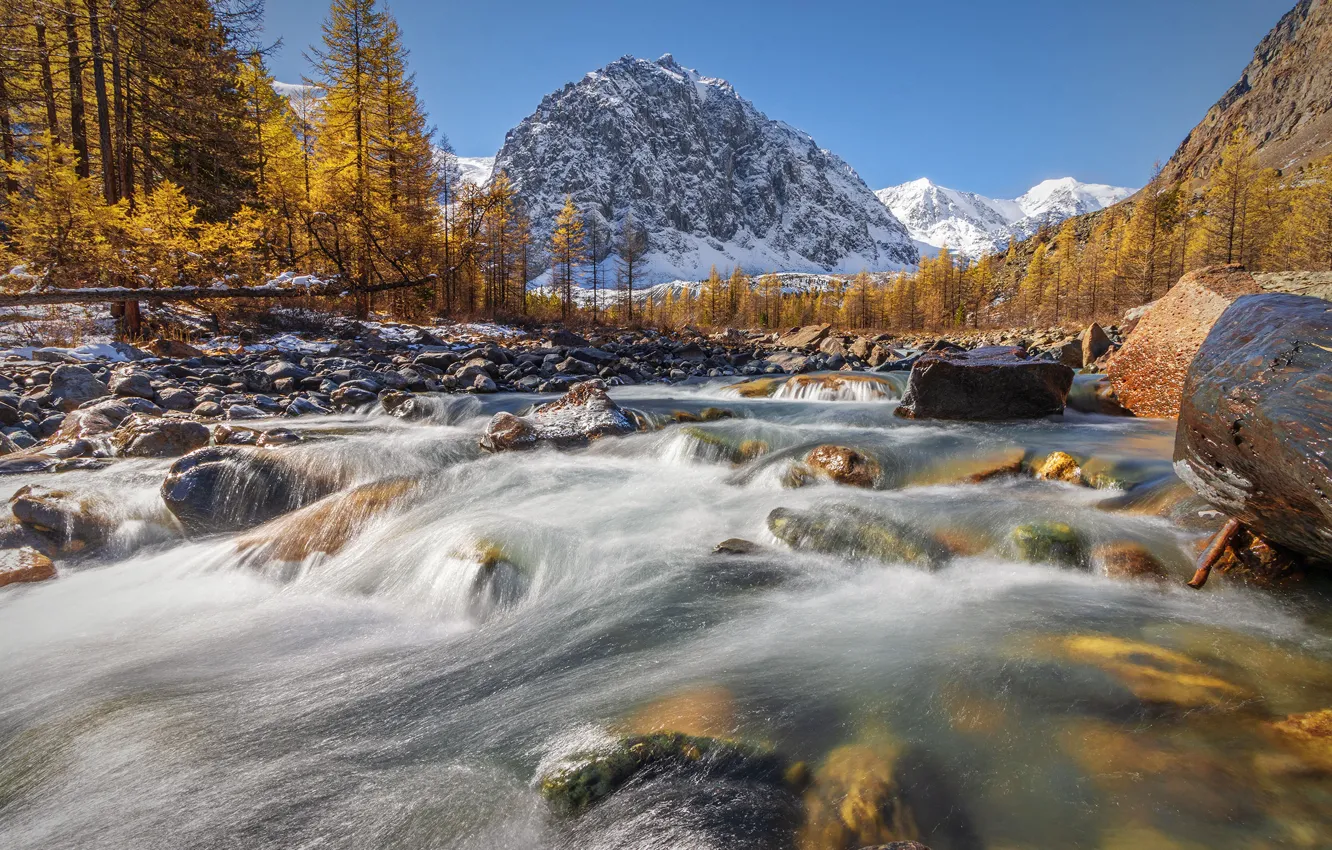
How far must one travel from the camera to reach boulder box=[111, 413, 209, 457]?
5773 millimetres

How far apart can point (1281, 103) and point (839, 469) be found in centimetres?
19529

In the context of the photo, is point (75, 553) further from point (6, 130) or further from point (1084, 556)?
point (6, 130)

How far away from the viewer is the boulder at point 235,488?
15.9ft

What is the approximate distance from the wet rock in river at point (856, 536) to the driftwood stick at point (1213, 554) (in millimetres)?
1304

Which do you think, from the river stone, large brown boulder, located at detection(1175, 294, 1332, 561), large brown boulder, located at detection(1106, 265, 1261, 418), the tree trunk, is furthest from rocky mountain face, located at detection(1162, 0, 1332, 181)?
the tree trunk

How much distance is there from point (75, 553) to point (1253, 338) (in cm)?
799

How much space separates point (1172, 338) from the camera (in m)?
6.93

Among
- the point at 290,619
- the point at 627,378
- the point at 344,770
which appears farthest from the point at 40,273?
the point at 344,770

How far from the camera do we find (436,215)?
74.5 feet

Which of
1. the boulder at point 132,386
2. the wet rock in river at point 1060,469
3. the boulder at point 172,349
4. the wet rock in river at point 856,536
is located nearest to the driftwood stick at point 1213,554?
the wet rock in river at point 856,536

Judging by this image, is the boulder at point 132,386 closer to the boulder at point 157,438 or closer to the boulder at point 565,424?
the boulder at point 157,438

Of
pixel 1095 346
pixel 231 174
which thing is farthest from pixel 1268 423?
pixel 231 174

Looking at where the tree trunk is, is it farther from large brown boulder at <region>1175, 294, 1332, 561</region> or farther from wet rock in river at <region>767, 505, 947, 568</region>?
large brown boulder at <region>1175, 294, 1332, 561</region>

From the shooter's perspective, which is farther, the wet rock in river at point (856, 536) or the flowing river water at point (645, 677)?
the wet rock in river at point (856, 536)
